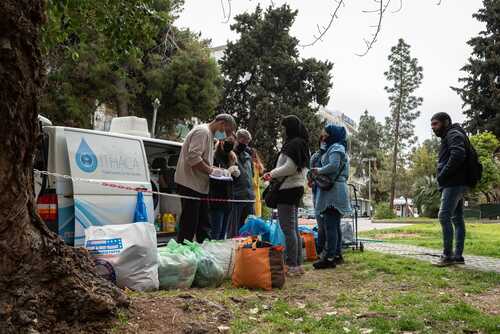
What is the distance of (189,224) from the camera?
577 centimetres

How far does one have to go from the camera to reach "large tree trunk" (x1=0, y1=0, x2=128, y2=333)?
2469mm

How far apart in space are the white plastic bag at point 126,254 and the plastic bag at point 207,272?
0.55 m

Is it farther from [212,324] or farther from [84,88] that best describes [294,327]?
[84,88]

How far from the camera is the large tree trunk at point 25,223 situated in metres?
2.47

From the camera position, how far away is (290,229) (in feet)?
18.7

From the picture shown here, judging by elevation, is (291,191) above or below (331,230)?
above

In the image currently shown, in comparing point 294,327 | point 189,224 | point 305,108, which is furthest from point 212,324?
point 305,108

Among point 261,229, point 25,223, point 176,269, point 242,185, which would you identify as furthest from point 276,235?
point 25,223

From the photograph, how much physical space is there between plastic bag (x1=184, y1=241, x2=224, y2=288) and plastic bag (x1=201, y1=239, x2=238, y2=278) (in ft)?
0.38

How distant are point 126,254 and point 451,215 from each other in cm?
399

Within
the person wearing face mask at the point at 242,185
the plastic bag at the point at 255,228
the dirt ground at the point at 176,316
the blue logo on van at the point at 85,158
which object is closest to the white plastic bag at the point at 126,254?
the dirt ground at the point at 176,316

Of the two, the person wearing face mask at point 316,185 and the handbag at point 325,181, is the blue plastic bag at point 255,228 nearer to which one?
the person wearing face mask at point 316,185

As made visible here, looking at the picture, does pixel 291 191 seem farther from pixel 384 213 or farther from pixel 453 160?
pixel 384 213

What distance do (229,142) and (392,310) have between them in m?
3.84
